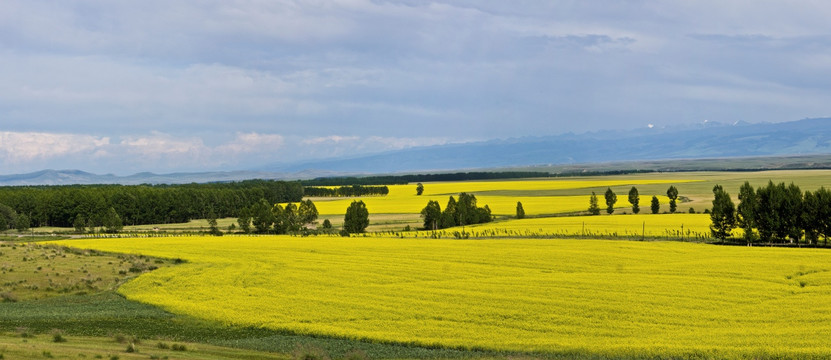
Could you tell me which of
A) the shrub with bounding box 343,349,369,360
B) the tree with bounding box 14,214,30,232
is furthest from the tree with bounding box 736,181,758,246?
the tree with bounding box 14,214,30,232

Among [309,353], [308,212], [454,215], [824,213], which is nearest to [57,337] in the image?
[309,353]

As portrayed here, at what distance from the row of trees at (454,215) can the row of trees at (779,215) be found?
38.0 meters

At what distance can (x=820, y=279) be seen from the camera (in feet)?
130

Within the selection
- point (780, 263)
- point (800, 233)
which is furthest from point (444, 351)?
point (800, 233)

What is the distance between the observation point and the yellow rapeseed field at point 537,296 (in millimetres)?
28719

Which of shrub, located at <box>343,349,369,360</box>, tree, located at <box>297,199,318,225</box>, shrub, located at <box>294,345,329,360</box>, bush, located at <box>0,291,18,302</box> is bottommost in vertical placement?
shrub, located at <box>343,349,369,360</box>

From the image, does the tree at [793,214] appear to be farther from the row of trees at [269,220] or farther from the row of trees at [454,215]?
the row of trees at [269,220]

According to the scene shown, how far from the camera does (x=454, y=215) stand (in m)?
102

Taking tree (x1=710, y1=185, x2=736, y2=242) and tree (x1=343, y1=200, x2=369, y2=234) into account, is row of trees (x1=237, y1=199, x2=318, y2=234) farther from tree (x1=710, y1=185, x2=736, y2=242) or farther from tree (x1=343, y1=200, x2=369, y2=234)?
tree (x1=710, y1=185, x2=736, y2=242)

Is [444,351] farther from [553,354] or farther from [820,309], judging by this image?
[820,309]

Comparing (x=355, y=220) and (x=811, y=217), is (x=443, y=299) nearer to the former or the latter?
(x=811, y=217)

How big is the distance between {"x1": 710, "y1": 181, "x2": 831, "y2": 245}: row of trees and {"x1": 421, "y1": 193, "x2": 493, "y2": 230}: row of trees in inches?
1496

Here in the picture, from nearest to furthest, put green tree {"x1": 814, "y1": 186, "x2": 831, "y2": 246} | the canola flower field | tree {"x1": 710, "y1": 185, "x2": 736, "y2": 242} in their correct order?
green tree {"x1": 814, "y1": 186, "x2": 831, "y2": 246}, tree {"x1": 710, "y1": 185, "x2": 736, "y2": 242}, the canola flower field

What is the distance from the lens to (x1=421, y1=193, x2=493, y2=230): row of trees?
98.2 meters
